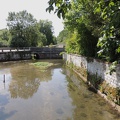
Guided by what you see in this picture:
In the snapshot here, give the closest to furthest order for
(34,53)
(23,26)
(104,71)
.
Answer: (104,71), (34,53), (23,26)

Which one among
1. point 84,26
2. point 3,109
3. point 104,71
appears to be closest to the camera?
point 3,109

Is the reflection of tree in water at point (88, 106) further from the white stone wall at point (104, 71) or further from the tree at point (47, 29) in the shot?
the tree at point (47, 29)

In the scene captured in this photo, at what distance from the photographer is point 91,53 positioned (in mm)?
14711

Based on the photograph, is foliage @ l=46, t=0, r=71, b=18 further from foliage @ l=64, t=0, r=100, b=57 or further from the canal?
foliage @ l=64, t=0, r=100, b=57

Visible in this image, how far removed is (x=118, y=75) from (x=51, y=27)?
75.2 m

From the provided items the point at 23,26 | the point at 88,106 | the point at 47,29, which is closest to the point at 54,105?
the point at 88,106

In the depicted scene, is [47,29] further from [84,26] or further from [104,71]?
[104,71]

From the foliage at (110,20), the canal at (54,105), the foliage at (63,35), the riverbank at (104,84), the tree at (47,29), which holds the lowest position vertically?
the canal at (54,105)

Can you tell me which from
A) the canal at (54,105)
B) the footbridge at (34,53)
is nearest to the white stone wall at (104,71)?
the canal at (54,105)

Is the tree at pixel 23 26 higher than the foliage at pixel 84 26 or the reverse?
higher

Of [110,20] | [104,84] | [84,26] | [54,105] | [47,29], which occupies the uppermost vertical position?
[47,29]

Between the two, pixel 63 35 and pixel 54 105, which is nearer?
pixel 54 105

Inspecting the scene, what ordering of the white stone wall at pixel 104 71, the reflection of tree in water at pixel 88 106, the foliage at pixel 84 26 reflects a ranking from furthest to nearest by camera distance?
1. the foliage at pixel 84 26
2. the white stone wall at pixel 104 71
3. the reflection of tree in water at pixel 88 106

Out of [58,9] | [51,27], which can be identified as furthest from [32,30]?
[58,9]
